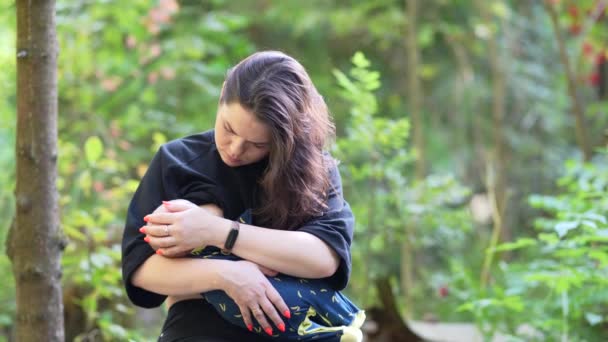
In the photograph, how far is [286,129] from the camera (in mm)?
1768

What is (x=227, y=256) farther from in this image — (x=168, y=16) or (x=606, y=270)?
(x=168, y=16)

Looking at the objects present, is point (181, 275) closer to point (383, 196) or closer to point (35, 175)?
point (35, 175)

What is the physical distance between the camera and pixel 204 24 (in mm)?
4504

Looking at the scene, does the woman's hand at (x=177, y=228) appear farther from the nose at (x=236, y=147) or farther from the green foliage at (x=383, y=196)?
the green foliage at (x=383, y=196)

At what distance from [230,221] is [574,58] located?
567 cm

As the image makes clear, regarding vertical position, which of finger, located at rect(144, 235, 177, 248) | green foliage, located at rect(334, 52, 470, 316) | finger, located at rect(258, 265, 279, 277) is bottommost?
green foliage, located at rect(334, 52, 470, 316)

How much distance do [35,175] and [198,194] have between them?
0.58 m

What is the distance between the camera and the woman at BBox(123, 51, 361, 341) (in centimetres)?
173

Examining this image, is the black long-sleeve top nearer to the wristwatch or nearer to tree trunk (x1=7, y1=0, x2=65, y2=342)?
the wristwatch

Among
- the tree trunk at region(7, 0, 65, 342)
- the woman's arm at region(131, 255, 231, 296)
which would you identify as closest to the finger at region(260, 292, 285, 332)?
the woman's arm at region(131, 255, 231, 296)

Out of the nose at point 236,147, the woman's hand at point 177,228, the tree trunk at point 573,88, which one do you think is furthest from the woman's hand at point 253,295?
the tree trunk at point 573,88

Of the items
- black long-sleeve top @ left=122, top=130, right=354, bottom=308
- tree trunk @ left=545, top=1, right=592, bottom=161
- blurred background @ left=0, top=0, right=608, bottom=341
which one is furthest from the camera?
tree trunk @ left=545, top=1, right=592, bottom=161

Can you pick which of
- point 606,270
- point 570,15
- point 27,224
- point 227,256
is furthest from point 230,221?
point 570,15

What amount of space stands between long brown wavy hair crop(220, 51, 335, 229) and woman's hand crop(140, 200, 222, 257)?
0.65 ft
